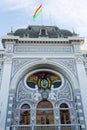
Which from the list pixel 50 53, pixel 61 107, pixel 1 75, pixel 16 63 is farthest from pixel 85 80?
pixel 1 75

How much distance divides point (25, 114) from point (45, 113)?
5.35ft

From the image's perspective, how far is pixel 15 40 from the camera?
53.8 ft

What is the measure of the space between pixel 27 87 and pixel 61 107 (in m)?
3.42

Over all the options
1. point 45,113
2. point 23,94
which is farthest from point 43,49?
point 45,113

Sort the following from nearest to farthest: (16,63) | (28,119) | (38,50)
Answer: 1. (28,119)
2. (16,63)
3. (38,50)

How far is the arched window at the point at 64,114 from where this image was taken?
1299 centimetres

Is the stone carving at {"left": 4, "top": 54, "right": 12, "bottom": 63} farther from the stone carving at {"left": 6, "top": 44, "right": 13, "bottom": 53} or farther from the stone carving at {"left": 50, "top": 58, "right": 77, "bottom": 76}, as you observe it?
the stone carving at {"left": 50, "top": 58, "right": 77, "bottom": 76}

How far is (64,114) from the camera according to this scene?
1335cm

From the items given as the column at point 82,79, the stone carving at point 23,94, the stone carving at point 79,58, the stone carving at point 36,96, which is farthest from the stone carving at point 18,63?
the column at point 82,79

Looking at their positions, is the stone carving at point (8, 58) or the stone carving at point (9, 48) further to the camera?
the stone carving at point (9, 48)

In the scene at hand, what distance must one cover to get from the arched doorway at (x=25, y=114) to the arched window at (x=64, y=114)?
8.86 ft

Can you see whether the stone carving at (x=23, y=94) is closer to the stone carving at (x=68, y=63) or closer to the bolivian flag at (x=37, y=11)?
the stone carving at (x=68, y=63)

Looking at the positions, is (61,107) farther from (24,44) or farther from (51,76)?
(24,44)

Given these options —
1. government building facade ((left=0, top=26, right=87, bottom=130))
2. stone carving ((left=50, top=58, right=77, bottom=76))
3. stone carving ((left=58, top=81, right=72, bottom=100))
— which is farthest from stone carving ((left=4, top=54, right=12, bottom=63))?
stone carving ((left=58, top=81, right=72, bottom=100))
